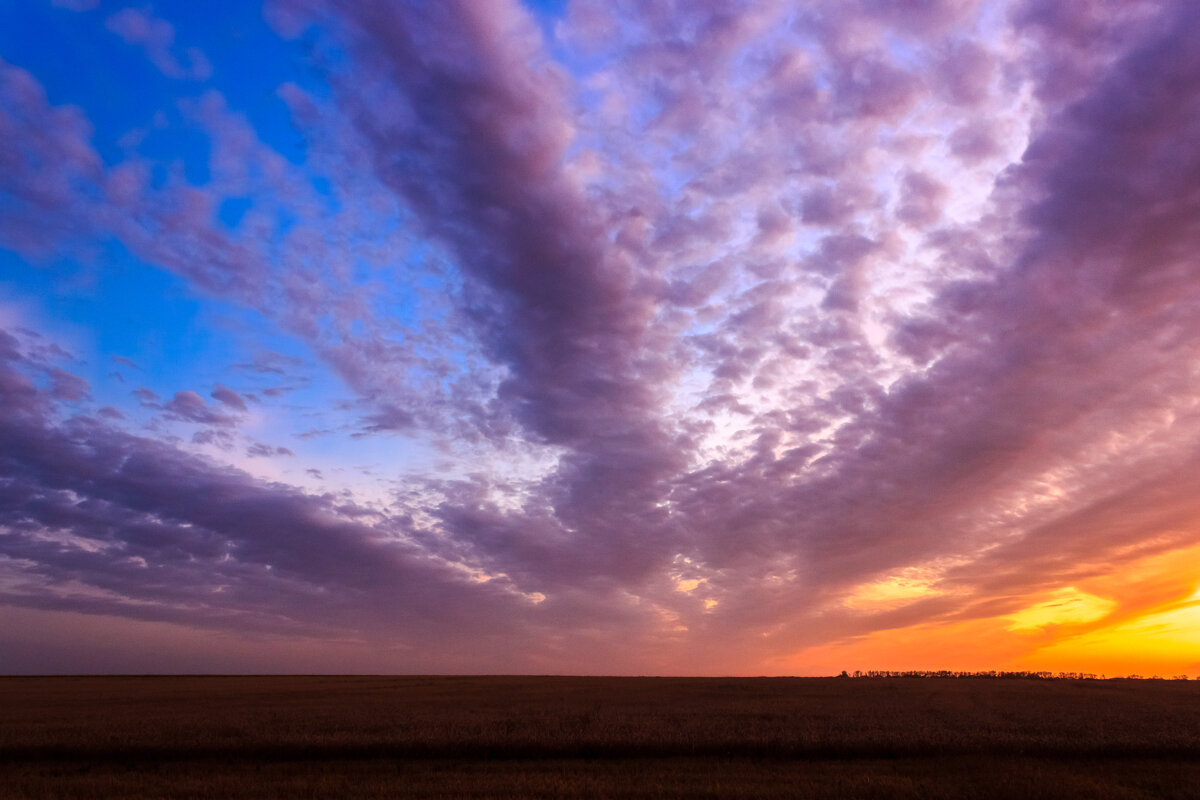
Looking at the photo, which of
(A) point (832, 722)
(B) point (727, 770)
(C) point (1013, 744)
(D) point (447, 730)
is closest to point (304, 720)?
(D) point (447, 730)

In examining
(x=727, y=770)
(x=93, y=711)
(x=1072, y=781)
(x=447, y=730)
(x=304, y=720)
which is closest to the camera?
(x=1072, y=781)

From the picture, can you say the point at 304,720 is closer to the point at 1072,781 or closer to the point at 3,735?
the point at 3,735

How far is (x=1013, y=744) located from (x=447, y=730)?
2056cm

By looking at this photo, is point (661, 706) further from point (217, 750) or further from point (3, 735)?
point (3, 735)

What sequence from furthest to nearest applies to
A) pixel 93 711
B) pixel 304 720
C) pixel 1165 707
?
pixel 93 711, pixel 1165 707, pixel 304 720

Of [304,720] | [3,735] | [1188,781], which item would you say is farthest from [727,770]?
[3,735]

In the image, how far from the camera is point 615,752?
24.5 meters

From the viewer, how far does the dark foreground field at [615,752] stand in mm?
19203

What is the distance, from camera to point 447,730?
27016mm

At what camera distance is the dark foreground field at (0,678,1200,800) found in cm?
1920

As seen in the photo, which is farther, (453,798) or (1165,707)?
(1165,707)

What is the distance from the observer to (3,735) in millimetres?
28172

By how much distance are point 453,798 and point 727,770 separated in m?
8.61

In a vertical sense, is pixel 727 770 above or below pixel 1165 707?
below
